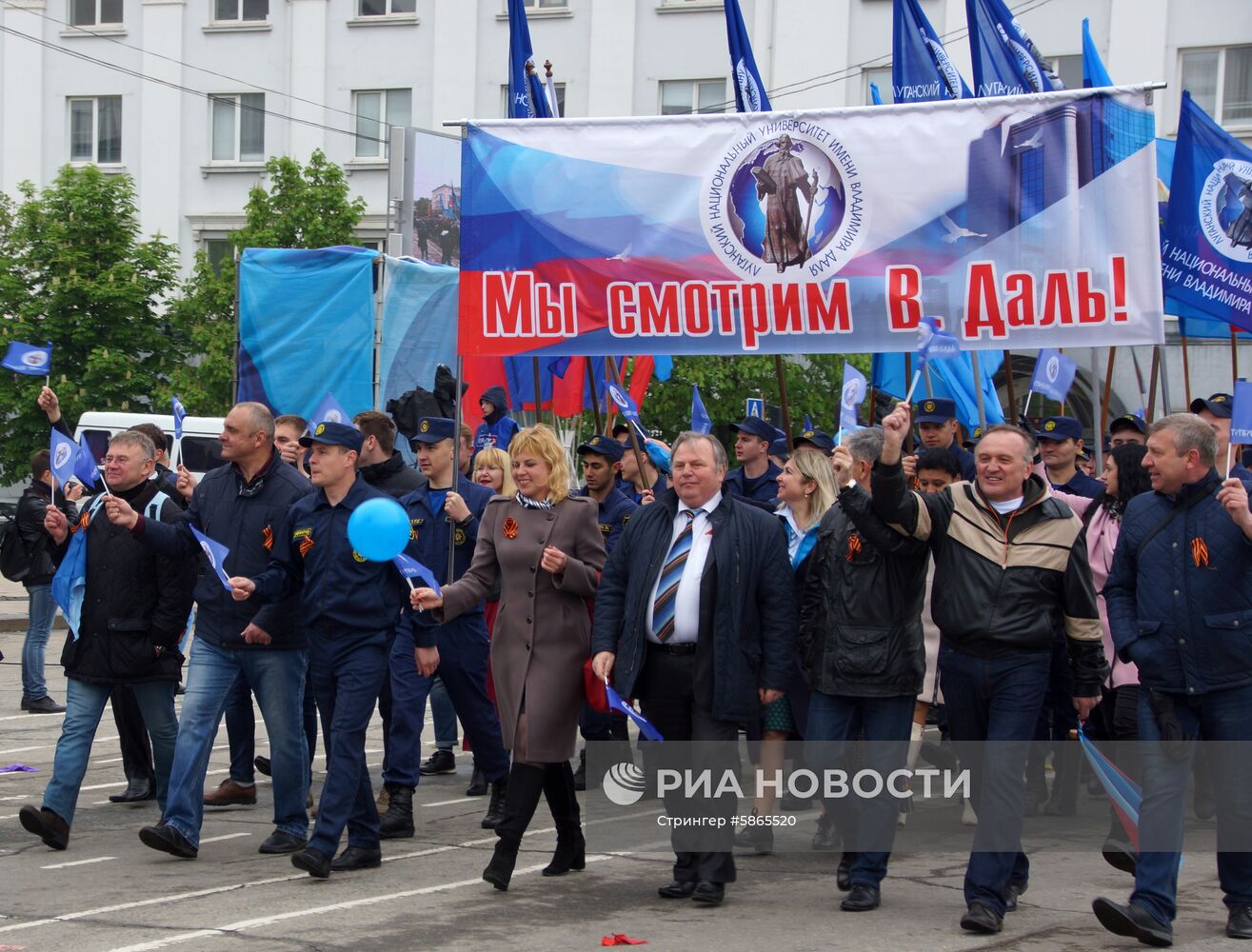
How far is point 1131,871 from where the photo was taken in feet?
22.7

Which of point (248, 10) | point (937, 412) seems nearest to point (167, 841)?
point (937, 412)

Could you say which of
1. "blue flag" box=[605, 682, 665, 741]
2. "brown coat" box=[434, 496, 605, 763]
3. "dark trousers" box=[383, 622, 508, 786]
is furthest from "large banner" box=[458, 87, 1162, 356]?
"blue flag" box=[605, 682, 665, 741]

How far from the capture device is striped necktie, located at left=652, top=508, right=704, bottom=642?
6844 millimetres

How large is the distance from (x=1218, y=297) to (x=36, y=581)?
29.1 ft

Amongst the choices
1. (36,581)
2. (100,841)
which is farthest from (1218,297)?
(36,581)

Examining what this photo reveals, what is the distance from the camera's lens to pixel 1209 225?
11.0 meters

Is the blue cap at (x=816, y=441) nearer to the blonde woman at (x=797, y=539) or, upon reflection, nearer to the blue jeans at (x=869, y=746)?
the blonde woman at (x=797, y=539)

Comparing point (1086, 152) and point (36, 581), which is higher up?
point (1086, 152)

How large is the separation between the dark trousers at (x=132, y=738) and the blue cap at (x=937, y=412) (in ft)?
15.5

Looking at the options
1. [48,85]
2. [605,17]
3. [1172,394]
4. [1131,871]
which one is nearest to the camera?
[1131,871]

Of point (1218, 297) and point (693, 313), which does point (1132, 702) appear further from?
point (1218, 297)

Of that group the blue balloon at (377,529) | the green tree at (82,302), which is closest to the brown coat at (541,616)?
the blue balloon at (377,529)

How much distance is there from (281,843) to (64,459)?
2202 millimetres

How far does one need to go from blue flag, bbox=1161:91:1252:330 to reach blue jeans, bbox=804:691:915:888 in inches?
196
